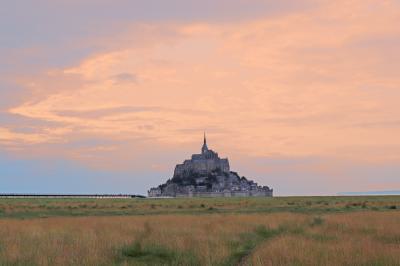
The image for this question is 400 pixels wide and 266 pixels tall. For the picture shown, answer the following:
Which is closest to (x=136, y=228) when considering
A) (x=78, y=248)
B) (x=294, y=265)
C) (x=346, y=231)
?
(x=78, y=248)

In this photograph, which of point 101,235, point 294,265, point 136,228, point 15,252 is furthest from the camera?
point 136,228

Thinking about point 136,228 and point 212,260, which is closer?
point 212,260

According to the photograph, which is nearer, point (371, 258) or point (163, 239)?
point (371, 258)

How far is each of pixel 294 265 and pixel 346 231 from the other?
1476 cm


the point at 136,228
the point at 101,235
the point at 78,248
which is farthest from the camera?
the point at 136,228

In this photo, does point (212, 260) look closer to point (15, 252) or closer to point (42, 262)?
point (42, 262)

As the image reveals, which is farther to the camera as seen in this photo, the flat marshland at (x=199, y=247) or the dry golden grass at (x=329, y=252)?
the flat marshland at (x=199, y=247)

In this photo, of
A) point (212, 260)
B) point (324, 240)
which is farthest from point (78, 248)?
point (324, 240)

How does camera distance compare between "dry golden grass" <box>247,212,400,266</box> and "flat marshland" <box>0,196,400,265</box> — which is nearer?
"dry golden grass" <box>247,212,400,266</box>

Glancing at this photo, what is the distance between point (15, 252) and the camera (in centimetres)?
A: 2064

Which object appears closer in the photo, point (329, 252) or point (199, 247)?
point (329, 252)

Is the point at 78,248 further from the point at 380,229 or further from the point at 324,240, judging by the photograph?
the point at 380,229

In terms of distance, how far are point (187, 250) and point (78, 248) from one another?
4.66 m

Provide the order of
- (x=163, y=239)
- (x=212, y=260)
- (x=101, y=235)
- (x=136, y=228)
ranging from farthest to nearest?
1. (x=136, y=228)
2. (x=101, y=235)
3. (x=163, y=239)
4. (x=212, y=260)
